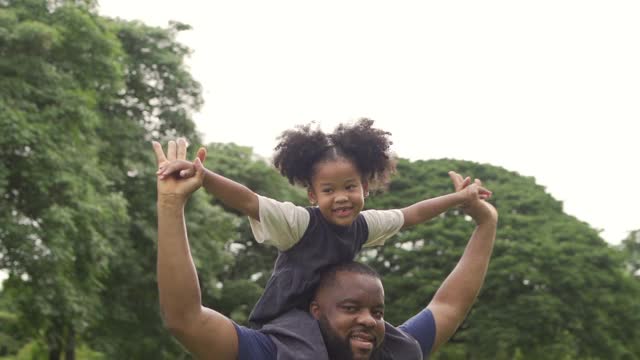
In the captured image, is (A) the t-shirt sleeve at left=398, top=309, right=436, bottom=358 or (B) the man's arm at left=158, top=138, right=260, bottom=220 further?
(A) the t-shirt sleeve at left=398, top=309, right=436, bottom=358

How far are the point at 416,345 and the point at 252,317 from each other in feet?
2.10

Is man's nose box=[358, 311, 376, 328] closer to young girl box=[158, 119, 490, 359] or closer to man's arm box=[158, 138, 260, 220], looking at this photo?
young girl box=[158, 119, 490, 359]

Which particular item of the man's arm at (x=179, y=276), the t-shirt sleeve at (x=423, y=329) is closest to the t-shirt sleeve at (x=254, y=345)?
the man's arm at (x=179, y=276)

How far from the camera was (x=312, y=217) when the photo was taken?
3418mm

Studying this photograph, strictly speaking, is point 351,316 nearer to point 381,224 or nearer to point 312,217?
point 312,217

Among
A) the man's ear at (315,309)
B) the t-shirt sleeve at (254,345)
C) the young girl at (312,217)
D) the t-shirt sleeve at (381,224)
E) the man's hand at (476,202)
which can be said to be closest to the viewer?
the t-shirt sleeve at (254,345)

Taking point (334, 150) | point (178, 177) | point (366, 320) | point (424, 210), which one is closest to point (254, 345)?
point (366, 320)

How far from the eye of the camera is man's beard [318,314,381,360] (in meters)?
3.18

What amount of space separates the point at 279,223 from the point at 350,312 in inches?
15.8

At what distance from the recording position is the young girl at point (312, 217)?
3174 mm

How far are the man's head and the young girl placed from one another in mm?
55

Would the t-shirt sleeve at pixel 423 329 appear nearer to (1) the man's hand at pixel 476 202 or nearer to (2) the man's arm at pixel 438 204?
(2) the man's arm at pixel 438 204

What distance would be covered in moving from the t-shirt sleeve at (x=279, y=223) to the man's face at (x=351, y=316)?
0.74 ft

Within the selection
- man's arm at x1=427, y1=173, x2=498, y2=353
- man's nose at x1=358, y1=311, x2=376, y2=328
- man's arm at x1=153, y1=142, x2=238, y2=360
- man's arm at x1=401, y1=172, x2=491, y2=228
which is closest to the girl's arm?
man's arm at x1=401, y1=172, x2=491, y2=228
